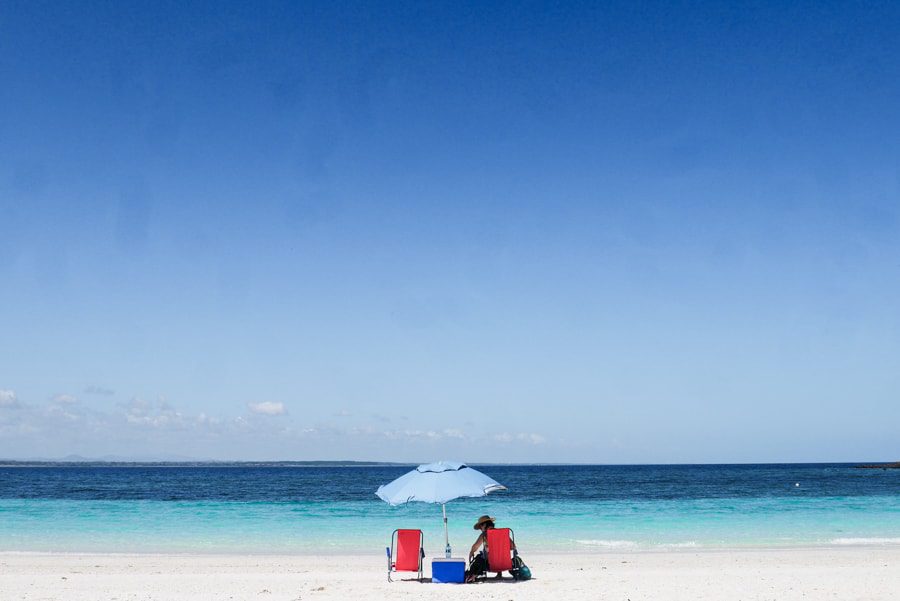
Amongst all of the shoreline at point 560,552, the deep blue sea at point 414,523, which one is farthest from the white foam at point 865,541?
the shoreline at point 560,552

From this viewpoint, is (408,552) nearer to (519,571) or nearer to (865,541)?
(519,571)

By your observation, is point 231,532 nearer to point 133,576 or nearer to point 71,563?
point 71,563

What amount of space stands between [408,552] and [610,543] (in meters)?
→ 9.28

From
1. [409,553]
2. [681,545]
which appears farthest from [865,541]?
[409,553]

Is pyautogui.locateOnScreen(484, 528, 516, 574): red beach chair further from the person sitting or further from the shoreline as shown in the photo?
the shoreline

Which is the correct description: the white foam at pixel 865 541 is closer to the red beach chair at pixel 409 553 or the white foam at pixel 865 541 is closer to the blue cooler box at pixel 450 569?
the blue cooler box at pixel 450 569

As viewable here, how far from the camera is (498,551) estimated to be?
11.3 meters

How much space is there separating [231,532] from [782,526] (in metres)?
15.9

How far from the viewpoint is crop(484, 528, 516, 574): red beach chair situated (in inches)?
446

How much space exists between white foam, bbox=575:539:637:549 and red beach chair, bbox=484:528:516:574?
26.0ft

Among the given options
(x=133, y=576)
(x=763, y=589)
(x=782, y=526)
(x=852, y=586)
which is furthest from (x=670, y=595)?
(x=782, y=526)

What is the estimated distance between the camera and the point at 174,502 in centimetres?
3612

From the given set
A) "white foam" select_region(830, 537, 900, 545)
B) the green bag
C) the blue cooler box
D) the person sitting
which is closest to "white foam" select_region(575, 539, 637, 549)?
"white foam" select_region(830, 537, 900, 545)

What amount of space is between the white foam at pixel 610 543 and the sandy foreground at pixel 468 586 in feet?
7.33
